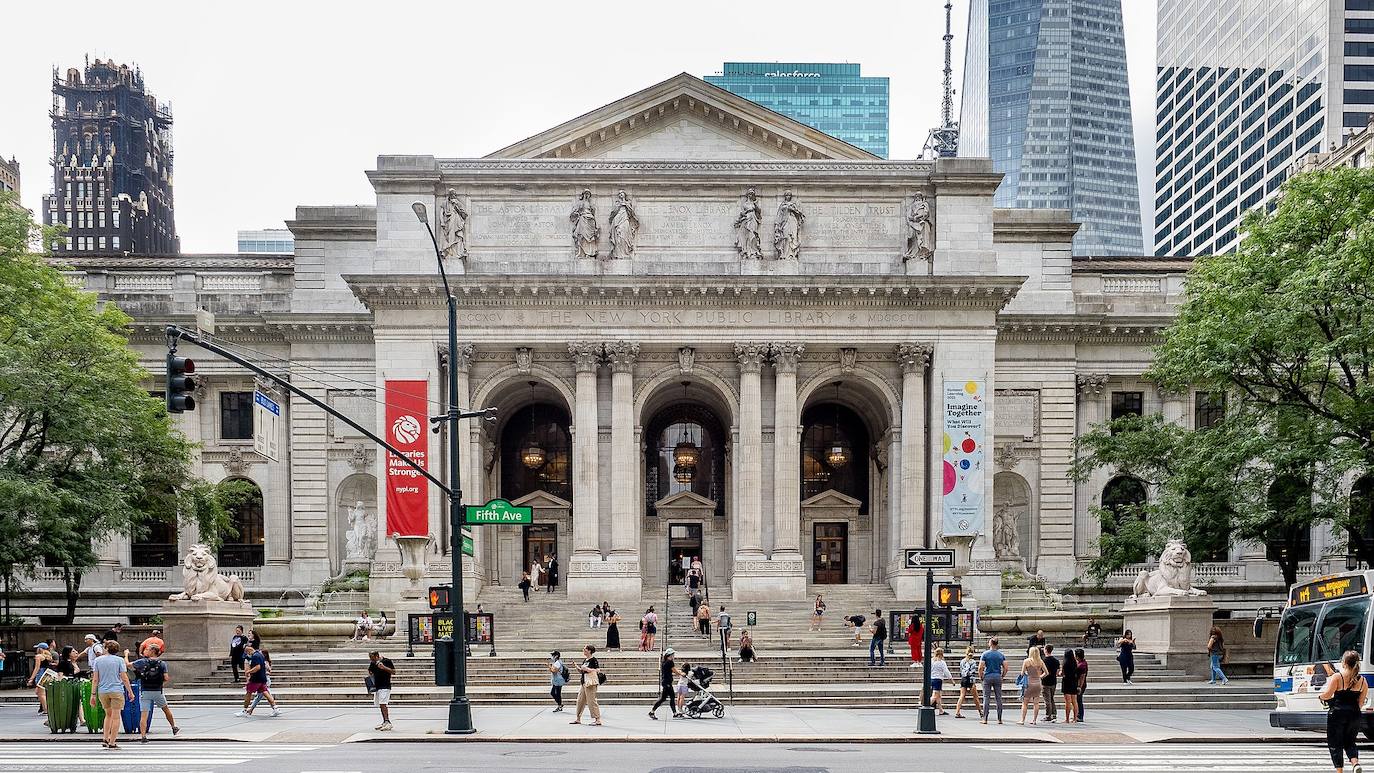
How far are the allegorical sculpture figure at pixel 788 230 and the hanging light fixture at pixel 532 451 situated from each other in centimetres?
1366

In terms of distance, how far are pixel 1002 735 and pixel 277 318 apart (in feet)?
129

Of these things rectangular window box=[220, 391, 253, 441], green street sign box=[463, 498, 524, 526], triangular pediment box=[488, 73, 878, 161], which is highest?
triangular pediment box=[488, 73, 878, 161]

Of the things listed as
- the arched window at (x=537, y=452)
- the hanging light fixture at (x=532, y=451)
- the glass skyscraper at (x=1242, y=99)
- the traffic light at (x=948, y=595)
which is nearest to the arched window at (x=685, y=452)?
the arched window at (x=537, y=452)

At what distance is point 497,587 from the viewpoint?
50.6 m

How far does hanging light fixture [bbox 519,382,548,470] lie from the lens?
181ft

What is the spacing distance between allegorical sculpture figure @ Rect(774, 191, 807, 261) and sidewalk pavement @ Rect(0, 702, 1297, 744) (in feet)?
74.7

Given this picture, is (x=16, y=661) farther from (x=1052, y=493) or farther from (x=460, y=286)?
(x=1052, y=493)

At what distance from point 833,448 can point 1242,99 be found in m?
100

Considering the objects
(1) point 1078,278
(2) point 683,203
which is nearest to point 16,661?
(2) point 683,203

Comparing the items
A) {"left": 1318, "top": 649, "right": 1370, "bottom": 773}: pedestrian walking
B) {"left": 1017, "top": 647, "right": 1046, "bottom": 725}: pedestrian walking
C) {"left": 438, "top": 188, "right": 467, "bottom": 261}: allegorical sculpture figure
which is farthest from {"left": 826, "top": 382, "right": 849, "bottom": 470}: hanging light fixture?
{"left": 1318, "top": 649, "right": 1370, "bottom": 773}: pedestrian walking

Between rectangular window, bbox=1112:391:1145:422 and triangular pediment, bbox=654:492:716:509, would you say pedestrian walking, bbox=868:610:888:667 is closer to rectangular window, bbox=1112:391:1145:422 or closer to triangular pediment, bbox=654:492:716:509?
triangular pediment, bbox=654:492:716:509

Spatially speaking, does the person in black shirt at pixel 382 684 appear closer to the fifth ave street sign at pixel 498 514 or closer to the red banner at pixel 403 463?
the fifth ave street sign at pixel 498 514

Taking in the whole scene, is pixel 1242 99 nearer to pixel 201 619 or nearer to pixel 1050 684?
pixel 1050 684

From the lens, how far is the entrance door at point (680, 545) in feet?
178
